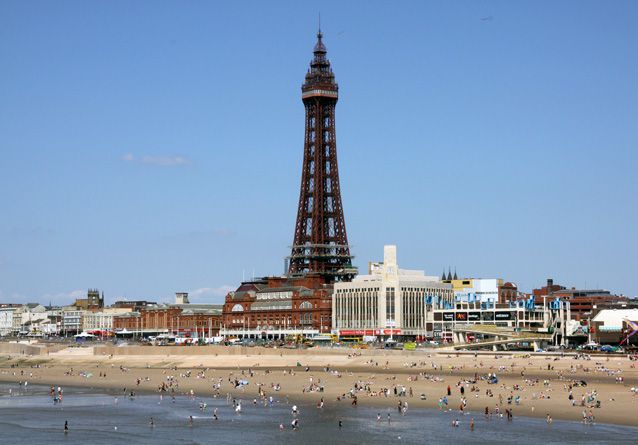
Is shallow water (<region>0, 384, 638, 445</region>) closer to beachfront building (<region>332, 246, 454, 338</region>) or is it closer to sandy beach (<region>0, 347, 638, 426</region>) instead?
sandy beach (<region>0, 347, 638, 426</region>)

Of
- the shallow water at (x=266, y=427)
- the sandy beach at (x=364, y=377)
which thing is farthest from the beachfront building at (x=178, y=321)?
the shallow water at (x=266, y=427)

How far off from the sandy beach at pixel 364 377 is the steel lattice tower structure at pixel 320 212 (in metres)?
47.5

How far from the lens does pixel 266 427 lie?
5488cm

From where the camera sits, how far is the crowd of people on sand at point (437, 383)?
6172cm

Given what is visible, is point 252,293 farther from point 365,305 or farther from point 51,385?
point 51,385

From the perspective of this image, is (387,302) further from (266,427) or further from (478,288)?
(266,427)

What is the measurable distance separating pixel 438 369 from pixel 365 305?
55718 mm

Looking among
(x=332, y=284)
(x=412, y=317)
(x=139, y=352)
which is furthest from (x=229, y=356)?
(x=332, y=284)

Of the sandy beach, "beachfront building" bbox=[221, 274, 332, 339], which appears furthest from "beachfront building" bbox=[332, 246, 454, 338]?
the sandy beach

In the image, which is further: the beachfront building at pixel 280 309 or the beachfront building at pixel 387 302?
the beachfront building at pixel 280 309

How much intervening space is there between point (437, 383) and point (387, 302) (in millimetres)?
67946

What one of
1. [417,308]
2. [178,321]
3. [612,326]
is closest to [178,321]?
[178,321]

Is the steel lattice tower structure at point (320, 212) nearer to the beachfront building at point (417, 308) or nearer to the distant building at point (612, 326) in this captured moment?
the beachfront building at point (417, 308)

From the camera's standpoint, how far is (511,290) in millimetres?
166875
